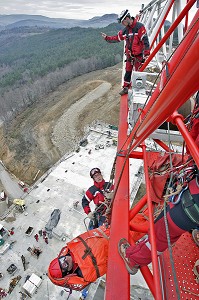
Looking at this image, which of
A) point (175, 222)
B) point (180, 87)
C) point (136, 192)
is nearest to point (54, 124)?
point (136, 192)

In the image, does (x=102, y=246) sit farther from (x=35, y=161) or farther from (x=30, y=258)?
(x=35, y=161)

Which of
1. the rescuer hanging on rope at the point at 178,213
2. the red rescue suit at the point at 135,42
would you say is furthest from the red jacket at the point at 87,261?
the red rescue suit at the point at 135,42

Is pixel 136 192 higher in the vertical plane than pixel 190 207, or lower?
lower

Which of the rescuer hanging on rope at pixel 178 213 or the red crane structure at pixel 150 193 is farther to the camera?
the rescuer hanging on rope at pixel 178 213

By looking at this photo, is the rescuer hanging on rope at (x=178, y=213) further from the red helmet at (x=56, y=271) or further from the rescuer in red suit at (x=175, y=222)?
the red helmet at (x=56, y=271)

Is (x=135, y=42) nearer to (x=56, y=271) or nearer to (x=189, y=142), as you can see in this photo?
(x=189, y=142)
